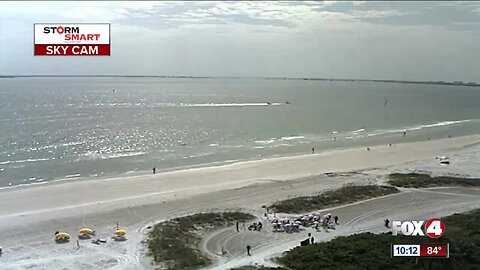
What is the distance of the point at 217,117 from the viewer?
93.4 meters

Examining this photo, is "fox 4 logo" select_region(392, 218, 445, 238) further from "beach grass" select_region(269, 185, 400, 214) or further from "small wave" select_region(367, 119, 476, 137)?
"small wave" select_region(367, 119, 476, 137)

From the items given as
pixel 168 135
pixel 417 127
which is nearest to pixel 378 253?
pixel 168 135

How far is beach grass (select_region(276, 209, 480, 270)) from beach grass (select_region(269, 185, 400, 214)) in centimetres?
695

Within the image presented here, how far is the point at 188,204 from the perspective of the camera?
31844mm

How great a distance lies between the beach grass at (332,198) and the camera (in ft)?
98.9

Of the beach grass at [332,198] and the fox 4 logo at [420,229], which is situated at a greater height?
the fox 4 logo at [420,229]

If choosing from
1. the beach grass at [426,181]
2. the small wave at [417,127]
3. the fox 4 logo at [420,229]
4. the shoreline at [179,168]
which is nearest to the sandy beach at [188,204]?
the shoreline at [179,168]

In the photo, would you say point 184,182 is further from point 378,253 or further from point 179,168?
point 378,253

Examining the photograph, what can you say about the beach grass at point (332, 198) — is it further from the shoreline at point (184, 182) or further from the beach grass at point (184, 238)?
the shoreline at point (184, 182)

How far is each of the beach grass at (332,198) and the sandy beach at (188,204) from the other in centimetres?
104

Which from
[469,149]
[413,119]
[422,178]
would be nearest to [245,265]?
Result: [422,178]

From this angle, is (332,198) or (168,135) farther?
(168,135)

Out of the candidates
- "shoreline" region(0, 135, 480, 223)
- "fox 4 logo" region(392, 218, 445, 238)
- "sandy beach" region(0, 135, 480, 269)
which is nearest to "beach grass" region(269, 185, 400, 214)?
"sandy beach" region(0, 135, 480, 269)

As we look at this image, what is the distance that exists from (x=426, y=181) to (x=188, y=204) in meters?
18.4
